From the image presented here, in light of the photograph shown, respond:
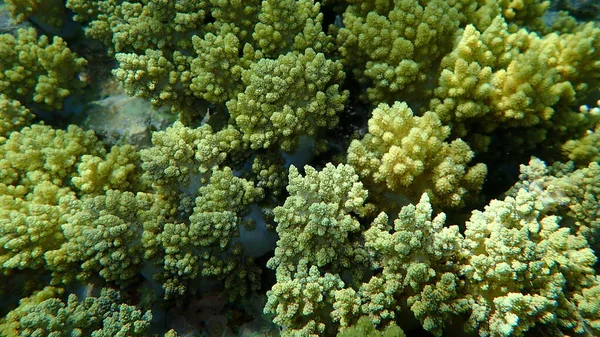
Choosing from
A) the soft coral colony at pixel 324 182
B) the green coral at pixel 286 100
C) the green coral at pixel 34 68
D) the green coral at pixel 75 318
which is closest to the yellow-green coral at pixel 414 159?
the soft coral colony at pixel 324 182

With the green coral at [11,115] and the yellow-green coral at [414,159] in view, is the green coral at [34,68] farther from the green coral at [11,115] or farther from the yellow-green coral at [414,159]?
the yellow-green coral at [414,159]

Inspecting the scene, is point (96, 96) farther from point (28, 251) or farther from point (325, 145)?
point (325, 145)

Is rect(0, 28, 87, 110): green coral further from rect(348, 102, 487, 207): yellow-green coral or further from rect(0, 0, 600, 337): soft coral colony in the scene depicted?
rect(348, 102, 487, 207): yellow-green coral

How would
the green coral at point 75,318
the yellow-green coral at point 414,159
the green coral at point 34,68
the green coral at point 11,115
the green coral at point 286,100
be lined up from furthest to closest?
the green coral at point 34,68
the green coral at point 11,115
the green coral at point 286,100
the yellow-green coral at point 414,159
the green coral at point 75,318

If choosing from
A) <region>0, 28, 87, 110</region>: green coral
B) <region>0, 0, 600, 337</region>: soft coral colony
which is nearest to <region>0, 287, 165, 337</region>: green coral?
<region>0, 0, 600, 337</region>: soft coral colony

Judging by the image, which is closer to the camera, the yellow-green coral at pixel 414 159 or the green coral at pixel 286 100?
the yellow-green coral at pixel 414 159

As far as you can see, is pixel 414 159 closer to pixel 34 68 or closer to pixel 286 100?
pixel 286 100

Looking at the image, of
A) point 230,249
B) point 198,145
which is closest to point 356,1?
point 198,145

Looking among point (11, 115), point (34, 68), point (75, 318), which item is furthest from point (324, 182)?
point (34, 68)

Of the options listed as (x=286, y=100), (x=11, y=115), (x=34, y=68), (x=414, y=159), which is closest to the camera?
(x=414, y=159)
